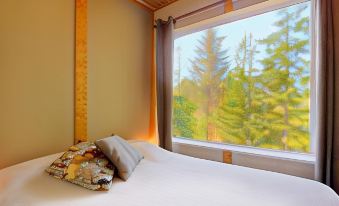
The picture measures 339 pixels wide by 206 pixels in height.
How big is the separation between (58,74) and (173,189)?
58.0 inches

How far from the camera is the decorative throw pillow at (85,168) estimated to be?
1206 mm

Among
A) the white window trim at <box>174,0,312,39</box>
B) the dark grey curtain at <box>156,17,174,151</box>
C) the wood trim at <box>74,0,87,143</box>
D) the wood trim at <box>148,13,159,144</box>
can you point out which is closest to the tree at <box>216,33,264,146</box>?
the white window trim at <box>174,0,312,39</box>

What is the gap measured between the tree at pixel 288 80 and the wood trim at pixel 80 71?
1915 mm

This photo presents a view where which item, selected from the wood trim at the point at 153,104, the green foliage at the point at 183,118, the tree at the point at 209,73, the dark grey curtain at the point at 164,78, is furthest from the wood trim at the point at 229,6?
the green foliage at the point at 183,118

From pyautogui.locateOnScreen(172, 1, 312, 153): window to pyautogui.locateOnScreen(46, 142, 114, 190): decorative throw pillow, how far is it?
147 cm

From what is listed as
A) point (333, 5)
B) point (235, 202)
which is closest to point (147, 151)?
point (235, 202)

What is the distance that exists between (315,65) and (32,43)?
2.53 metres

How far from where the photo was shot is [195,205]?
1.02m

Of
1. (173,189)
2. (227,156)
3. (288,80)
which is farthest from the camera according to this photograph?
(227,156)

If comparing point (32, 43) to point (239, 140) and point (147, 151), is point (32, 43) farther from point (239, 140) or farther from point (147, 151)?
point (239, 140)

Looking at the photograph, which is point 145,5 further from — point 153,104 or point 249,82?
point 249,82

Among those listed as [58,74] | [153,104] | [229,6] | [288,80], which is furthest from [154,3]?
[288,80]

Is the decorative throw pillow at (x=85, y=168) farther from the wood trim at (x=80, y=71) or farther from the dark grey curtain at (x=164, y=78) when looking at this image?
the dark grey curtain at (x=164, y=78)

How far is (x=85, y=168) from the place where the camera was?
1286mm
